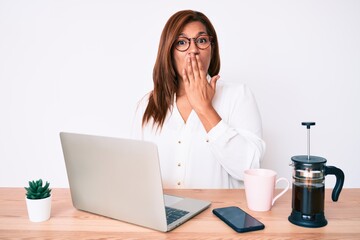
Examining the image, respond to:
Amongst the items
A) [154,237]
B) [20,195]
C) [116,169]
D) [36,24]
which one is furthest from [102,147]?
[36,24]

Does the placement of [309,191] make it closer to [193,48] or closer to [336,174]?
[336,174]

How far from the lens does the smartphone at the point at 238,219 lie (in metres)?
0.77

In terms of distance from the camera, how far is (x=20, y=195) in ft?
3.54

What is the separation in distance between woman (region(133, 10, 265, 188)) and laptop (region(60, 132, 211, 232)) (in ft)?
1.86

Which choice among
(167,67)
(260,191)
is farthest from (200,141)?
(260,191)

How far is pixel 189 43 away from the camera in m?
1.50

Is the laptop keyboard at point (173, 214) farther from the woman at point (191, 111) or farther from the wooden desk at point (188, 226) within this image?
the woman at point (191, 111)

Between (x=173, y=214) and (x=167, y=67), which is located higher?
(x=167, y=67)

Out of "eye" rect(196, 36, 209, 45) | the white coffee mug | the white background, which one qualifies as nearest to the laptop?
the white coffee mug

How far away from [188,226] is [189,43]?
93 centimetres

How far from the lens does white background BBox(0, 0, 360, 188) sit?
201 centimetres

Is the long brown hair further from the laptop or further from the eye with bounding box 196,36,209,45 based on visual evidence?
the laptop

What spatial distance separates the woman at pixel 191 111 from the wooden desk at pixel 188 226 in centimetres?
45

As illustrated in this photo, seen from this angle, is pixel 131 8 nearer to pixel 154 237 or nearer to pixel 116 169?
pixel 116 169
